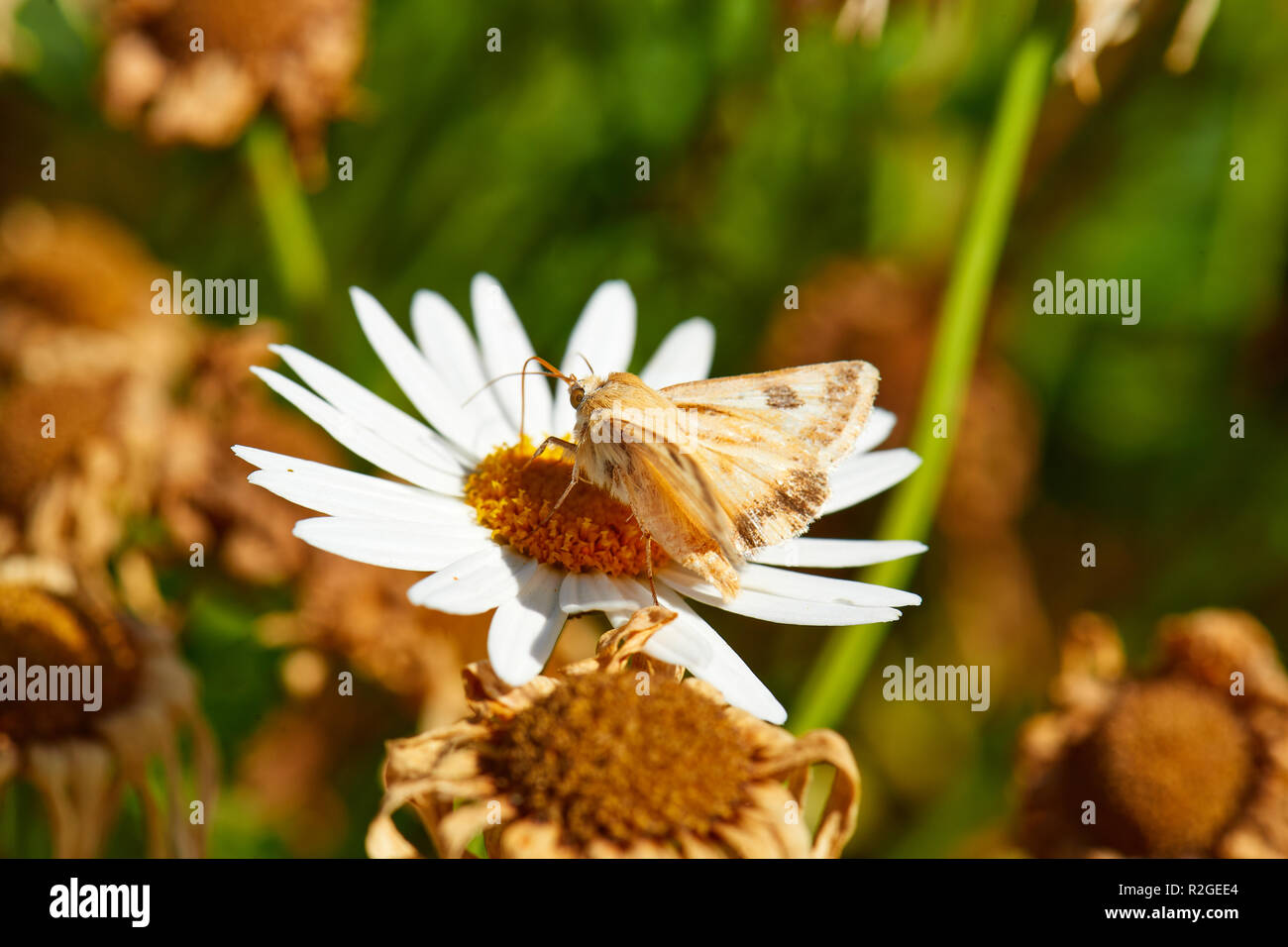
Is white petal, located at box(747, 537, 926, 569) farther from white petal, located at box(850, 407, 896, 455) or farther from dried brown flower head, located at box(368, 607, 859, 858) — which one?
dried brown flower head, located at box(368, 607, 859, 858)

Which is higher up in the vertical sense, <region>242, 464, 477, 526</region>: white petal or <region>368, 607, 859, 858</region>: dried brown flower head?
<region>242, 464, 477, 526</region>: white petal

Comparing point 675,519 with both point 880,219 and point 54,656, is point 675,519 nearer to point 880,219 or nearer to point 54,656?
point 54,656

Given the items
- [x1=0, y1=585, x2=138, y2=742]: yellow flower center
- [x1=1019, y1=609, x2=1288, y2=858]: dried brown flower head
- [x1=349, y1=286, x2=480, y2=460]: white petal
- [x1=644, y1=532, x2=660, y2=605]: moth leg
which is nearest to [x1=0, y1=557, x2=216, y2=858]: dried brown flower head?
[x1=0, y1=585, x2=138, y2=742]: yellow flower center

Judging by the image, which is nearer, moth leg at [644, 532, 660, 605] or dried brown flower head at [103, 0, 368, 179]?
moth leg at [644, 532, 660, 605]

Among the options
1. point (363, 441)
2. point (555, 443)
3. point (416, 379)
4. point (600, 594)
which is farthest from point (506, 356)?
point (600, 594)

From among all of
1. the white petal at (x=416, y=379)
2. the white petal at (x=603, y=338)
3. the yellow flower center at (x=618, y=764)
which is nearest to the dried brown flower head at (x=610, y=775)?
the yellow flower center at (x=618, y=764)

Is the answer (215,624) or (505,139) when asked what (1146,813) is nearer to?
(215,624)
